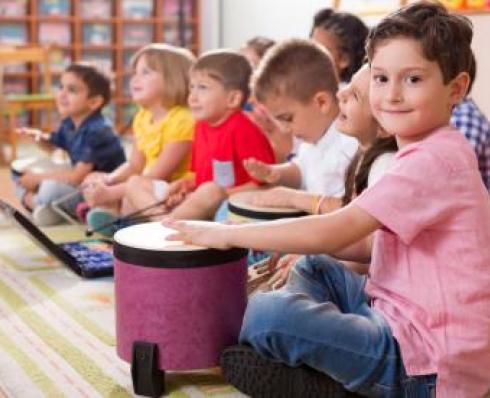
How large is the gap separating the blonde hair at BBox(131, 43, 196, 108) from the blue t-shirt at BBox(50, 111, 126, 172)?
13.6 inches

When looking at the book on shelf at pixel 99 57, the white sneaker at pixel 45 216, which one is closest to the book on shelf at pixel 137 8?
the book on shelf at pixel 99 57

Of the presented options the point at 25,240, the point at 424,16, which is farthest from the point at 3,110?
the point at 424,16

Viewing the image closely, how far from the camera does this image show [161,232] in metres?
1.48

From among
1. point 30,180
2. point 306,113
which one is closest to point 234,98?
point 306,113

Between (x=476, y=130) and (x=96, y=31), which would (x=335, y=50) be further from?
(x=96, y=31)

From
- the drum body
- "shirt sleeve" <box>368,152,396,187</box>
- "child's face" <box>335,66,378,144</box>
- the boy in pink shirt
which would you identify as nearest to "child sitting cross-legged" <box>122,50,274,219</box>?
"child's face" <box>335,66,378,144</box>

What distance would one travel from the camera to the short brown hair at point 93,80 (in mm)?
3104

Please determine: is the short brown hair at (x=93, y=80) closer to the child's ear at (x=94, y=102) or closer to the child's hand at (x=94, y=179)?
the child's ear at (x=94, y=102)

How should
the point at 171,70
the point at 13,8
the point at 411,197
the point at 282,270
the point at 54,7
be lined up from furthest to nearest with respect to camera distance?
the point at 54,7 < the point at 13,8 < the point at 171,70 < the point at 282,270 < the point at 411,197

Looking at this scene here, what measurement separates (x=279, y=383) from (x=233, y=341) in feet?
0.43

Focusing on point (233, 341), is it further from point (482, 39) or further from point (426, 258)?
point (482, 39)

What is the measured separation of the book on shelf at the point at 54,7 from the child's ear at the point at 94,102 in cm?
320

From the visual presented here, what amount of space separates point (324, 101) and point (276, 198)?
1.06 ft

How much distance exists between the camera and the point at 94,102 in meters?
3.11
